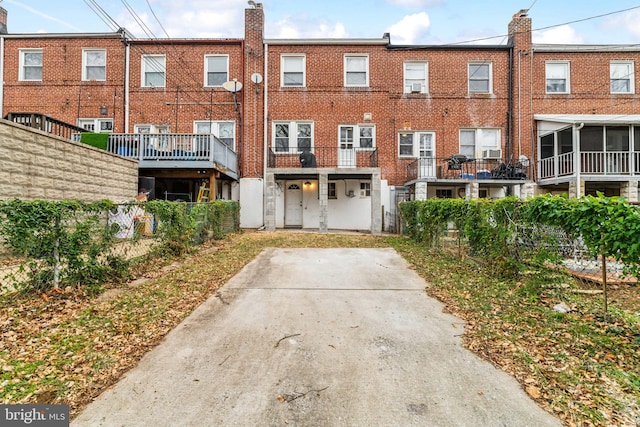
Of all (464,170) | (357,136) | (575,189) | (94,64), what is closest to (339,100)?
(357,136)

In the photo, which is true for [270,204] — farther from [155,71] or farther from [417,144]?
[155,71]

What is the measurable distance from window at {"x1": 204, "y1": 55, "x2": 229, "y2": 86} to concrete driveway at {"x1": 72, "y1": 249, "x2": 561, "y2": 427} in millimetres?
13286

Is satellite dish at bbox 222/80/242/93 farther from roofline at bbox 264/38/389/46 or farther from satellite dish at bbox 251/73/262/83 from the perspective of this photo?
roofline at bbox 264/38/389/46

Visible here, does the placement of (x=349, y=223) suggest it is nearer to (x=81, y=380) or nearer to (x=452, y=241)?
(x=452, y=241)

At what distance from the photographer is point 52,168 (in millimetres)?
6848

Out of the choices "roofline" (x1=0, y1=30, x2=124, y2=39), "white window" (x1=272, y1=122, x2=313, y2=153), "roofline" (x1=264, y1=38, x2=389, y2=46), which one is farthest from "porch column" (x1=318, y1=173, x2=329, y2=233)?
"roofline" (x1=0, y1=30, x2=124, y2=39)

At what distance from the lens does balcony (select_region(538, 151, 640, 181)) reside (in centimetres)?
1241

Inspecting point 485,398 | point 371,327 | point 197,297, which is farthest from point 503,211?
point 197,297

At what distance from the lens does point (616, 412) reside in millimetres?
2010

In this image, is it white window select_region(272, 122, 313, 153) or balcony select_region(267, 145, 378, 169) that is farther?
white window select_region(272, 122, 313, 153)

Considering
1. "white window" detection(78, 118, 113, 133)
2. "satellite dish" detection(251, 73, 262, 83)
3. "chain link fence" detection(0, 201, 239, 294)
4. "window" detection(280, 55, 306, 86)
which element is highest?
"window" detection(280, 55, 306, 86)

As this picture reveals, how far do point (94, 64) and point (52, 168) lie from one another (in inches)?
426

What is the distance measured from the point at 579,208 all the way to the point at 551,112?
14626 mm

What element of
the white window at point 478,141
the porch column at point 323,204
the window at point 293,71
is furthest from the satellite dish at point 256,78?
the white window at point 478,141
